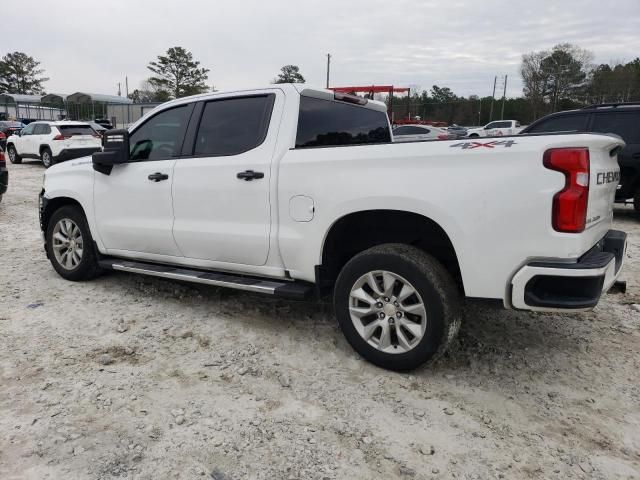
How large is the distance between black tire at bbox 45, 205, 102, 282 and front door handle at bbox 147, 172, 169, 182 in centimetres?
116

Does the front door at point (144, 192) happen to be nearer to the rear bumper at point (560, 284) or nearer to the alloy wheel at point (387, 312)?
the alloy wheel at point (387, 312)

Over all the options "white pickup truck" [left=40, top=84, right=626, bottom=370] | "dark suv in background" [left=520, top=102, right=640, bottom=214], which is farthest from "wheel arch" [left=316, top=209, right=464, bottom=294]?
"dark suv in background" [left=520, top=102, right=640, bottom=214]

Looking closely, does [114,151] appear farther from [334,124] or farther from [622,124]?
[622,124]

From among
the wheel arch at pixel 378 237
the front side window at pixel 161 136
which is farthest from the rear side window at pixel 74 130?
the wheel arch at pixel 378 237

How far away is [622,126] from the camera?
313 inches

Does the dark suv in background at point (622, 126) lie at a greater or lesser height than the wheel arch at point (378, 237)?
greater

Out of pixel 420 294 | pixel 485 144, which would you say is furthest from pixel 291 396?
pixel 485 144

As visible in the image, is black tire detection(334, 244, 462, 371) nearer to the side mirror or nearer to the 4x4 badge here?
the 4x4 badge

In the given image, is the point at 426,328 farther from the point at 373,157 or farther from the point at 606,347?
the point at 606,347

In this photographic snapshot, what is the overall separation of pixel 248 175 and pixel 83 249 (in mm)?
2342

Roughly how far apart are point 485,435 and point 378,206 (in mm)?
1404

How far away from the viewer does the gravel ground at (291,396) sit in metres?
2.40

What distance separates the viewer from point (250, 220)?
3.63 metres

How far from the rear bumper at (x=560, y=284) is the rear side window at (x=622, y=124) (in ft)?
20.9
